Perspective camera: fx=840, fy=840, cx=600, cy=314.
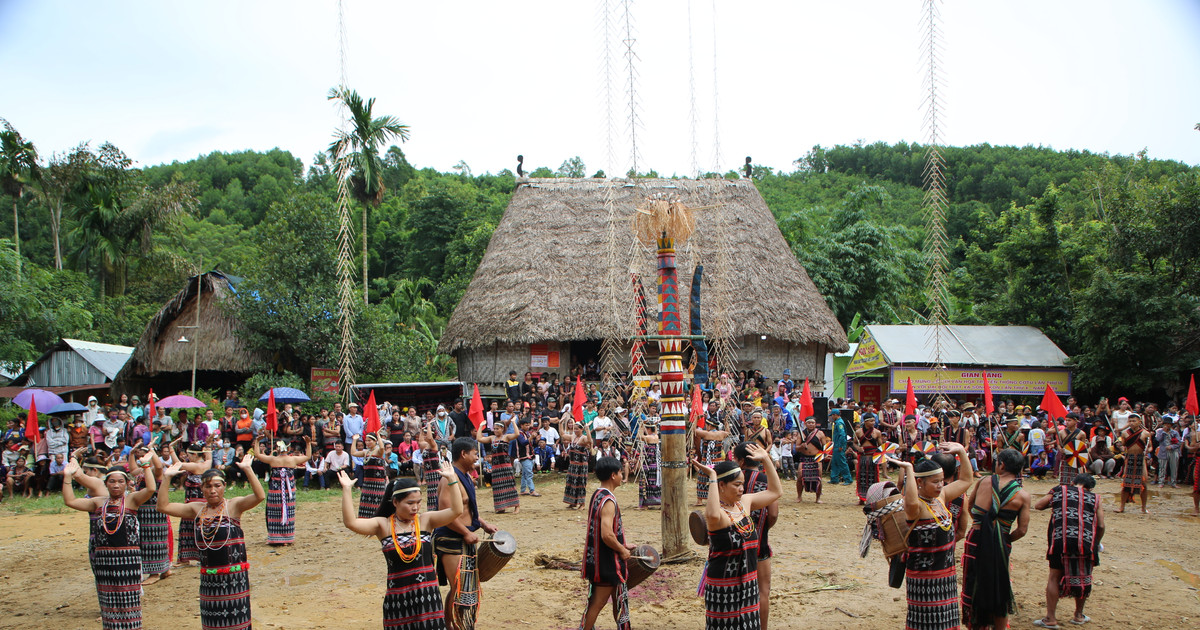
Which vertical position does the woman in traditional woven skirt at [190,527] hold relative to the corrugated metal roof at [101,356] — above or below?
below

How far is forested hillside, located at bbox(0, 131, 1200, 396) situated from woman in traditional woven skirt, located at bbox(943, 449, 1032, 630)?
4402mm

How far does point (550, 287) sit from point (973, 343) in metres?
11.6

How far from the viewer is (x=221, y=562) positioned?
5.78m

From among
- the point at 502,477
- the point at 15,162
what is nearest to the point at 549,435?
the point at 502,477

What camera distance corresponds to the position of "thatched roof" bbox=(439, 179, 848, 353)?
21641 mm

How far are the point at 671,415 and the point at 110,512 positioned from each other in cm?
493

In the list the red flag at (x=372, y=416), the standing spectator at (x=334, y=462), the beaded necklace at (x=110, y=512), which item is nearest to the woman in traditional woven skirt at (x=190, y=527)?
the beaded necklace at (x=110, y=512)

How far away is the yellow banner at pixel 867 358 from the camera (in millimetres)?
22359

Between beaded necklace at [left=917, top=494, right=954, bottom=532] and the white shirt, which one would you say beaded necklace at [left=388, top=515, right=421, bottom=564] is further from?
the white shirt

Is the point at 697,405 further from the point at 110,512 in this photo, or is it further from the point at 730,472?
the point at 110,512

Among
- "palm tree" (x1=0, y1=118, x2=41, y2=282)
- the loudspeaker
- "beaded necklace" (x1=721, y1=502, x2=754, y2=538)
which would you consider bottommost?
the loudspeaker

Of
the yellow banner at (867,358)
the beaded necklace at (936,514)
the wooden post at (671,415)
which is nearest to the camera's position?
the beaded necklace at (936,514)

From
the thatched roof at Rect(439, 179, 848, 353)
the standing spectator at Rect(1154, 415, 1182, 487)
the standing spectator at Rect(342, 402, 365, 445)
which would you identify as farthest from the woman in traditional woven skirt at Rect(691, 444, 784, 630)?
the thatched roof at Rect(439, 179, 848, 353)

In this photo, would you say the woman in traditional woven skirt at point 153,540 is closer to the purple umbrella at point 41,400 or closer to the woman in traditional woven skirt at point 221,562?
the woman in traditional woven skirt at point 221,562
